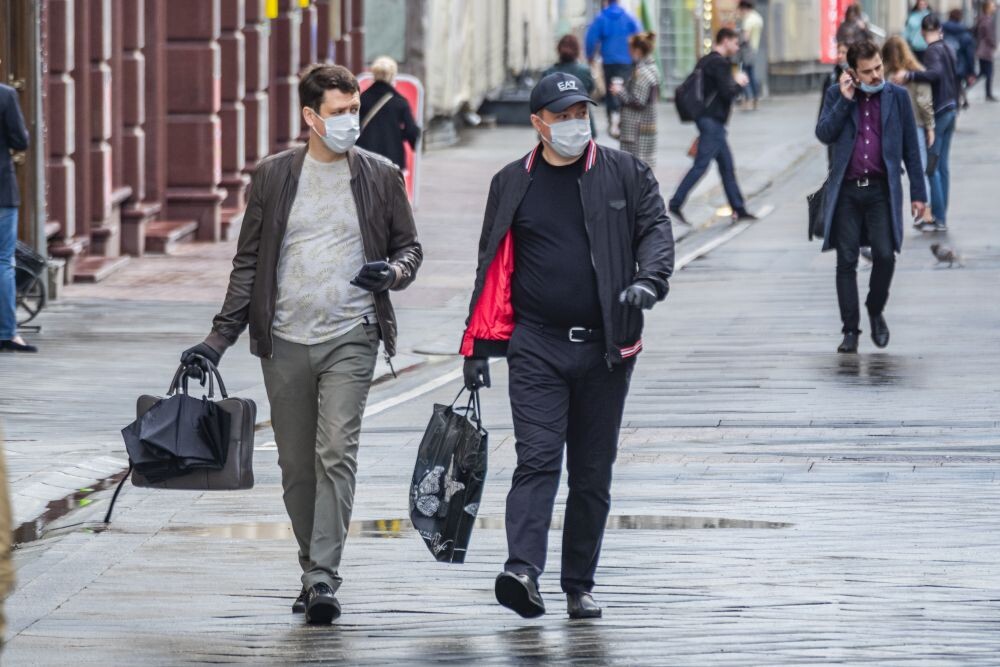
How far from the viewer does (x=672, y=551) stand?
25.0 ft

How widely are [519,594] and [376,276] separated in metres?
1.04

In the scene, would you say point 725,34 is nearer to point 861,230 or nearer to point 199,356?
point 861,230

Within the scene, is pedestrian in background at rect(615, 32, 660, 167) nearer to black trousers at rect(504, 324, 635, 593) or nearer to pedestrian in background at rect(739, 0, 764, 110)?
pedestrian in background at rect(739, 0, 764, 110)

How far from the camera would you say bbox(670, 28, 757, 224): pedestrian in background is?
20312mm

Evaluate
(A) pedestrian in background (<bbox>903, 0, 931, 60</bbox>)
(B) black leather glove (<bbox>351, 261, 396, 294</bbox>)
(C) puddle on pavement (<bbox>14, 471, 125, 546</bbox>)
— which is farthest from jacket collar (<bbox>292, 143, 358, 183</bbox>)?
(A) pedestrian in background (<bbox>903, 0, 931, 60</bbox>)

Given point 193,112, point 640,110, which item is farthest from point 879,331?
point 640,110

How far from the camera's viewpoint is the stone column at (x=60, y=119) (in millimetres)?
16609

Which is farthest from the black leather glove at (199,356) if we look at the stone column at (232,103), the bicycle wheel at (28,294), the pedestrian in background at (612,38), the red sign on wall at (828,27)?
the red sign on wall at (828,27)

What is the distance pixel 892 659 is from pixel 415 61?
24054 millimetres

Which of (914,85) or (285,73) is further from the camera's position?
(285,73)

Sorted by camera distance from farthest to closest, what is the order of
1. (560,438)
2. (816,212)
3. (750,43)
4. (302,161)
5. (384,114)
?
(750,43) → (384,114) → (816,212) → (302,161) → (560,438)

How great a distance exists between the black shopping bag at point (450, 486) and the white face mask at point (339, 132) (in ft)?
2.86

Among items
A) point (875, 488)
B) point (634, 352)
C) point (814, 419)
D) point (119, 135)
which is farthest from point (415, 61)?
point (634, 352)

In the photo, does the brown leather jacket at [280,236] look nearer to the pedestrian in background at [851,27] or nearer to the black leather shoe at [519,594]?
the black leather shoe at [519,594]
